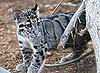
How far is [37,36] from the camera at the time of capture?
162 inches

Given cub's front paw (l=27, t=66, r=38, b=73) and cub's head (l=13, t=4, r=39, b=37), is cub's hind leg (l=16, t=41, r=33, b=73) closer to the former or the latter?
cub's front paw (l=27, t=66, r=38, b=73)

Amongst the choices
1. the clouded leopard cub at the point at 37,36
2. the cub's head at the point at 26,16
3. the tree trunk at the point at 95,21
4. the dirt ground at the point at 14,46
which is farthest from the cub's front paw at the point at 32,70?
the tree trunk at the point at 95,21

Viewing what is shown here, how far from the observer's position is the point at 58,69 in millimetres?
4594

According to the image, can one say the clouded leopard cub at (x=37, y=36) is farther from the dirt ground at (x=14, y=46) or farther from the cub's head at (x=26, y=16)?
the dirt ground at (x=14, y=46)

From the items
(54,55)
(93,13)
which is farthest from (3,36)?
(93,13)

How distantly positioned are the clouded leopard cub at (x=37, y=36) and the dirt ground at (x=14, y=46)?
19cm

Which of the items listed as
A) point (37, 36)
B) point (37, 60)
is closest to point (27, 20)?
point (37, 36)

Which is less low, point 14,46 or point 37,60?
point 14,46

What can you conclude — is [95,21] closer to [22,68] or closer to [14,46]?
[22,68]

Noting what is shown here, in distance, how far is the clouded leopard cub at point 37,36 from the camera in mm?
3982

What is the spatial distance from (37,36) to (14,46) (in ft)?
4.07

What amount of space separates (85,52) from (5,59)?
1056 millimetres

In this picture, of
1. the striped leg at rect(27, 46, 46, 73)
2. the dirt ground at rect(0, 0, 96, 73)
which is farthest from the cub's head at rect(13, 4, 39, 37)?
the dirt ground at rect(0, 0, 96, 73)

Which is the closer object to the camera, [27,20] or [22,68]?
[27,20]
